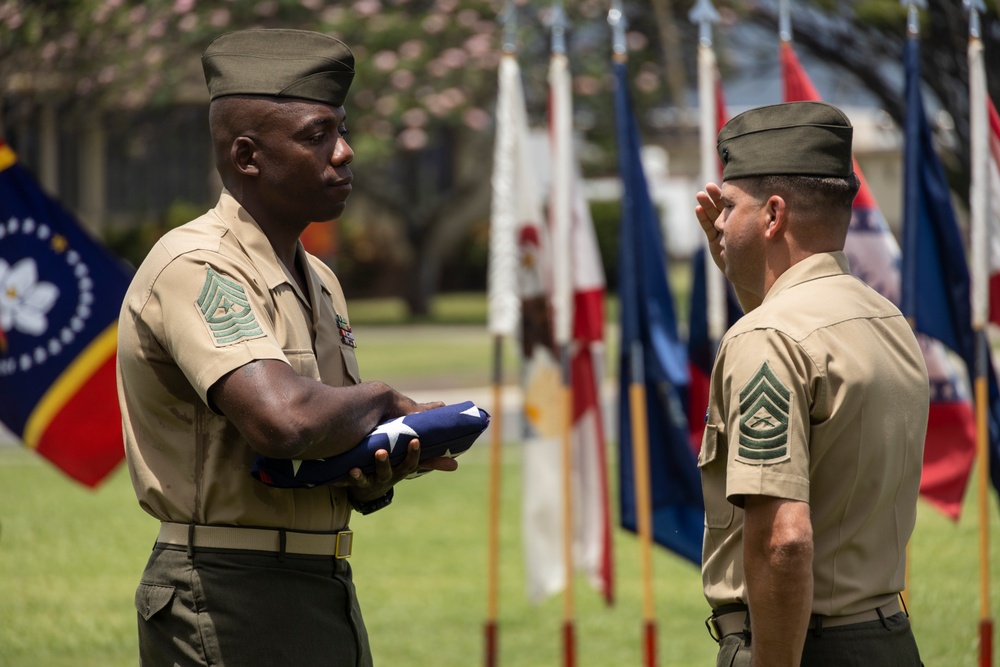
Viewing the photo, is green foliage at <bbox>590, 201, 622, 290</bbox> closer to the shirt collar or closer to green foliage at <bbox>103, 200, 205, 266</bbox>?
Answer: green foliage at <bbox>103, 200, 205, 266</bbox>

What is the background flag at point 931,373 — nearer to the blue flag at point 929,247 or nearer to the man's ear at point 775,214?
the blue flag at point 929,247

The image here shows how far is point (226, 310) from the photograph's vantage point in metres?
2.49

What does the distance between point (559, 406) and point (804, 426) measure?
362 cm

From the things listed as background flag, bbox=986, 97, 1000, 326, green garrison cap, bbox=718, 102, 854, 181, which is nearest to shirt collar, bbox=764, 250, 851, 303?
green garrison cap, bbox=718, 102, 854, 181

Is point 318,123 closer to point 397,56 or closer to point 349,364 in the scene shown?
point 349,364

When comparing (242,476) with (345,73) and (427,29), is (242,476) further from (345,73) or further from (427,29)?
(427,29)

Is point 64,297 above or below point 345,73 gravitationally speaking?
below

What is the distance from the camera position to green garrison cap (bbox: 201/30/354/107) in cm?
268

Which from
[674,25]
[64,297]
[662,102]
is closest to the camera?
[64,297]

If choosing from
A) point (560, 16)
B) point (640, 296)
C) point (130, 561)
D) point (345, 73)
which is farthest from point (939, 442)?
point (130, 561)

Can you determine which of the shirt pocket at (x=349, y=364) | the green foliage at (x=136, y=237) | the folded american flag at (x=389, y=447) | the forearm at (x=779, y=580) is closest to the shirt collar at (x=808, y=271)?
the forearm at (x=779, y=580)

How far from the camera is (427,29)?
64.2 ft

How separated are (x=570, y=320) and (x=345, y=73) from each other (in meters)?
3.03

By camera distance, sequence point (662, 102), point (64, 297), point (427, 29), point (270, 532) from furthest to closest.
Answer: point (662, 102) < point (427, 29) < point (64, 297) < point (270, 532)
